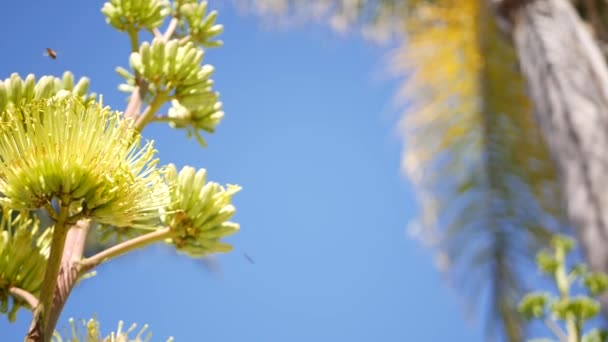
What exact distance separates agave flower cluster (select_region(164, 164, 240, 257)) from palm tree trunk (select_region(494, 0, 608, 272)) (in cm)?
136

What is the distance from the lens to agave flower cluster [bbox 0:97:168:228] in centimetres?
46

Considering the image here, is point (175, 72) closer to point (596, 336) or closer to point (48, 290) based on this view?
point (48, 290)

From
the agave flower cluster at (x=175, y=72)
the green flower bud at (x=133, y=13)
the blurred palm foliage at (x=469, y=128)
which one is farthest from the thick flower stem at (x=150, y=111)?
the blurred palm foliage at (x=469, y=128)

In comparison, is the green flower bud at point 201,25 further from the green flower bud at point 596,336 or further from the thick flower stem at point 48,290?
the green flower bud at point 596,336

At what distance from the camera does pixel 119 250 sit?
0.51m

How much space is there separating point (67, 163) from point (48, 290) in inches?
3.1

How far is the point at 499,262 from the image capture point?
12.3ft

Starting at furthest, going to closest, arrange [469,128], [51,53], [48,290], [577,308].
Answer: [469,128] < [577,308] < [51,53] < [48,290]

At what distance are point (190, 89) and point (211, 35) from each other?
5.6 inches

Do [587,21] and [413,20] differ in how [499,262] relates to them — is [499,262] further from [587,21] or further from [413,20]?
[587,21]

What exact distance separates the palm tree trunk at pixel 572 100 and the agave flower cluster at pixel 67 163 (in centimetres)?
147

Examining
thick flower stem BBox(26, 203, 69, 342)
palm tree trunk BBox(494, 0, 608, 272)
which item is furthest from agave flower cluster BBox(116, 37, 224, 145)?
palm tree trunk BBox(494, 0, 608, 272)

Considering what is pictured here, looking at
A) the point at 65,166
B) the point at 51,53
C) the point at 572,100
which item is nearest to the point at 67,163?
the point at 65,166

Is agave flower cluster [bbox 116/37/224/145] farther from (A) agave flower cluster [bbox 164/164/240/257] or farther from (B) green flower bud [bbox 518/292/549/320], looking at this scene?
(B) green flower bud [bbox 518/292/549/320]
